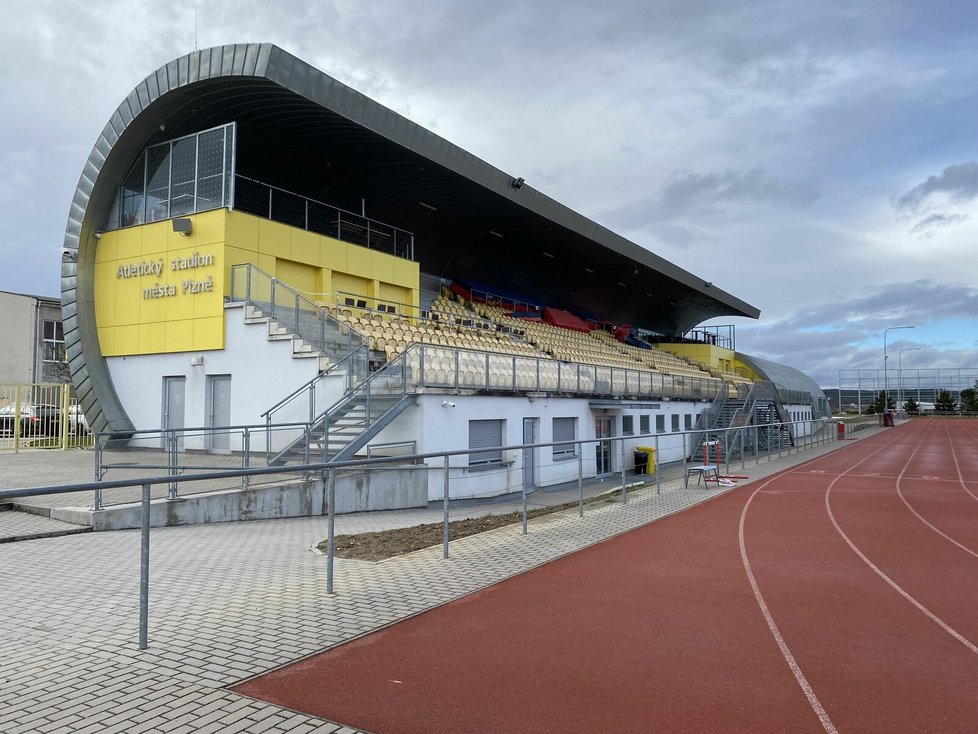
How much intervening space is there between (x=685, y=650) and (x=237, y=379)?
1632 cm

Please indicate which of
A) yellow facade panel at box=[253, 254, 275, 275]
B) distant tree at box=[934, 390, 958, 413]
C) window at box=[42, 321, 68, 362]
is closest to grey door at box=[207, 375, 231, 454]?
yellow facade panel at box=[253, 254, 275, 275]

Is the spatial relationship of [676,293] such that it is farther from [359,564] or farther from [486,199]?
[359,564]

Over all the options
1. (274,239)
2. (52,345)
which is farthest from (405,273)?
(52,345)

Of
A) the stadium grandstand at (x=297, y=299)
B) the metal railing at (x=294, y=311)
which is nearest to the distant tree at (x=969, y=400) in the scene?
the stadium grandstand at (x=297, y=299)

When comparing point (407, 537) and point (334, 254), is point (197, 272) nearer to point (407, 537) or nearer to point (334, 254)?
point (334, 254)

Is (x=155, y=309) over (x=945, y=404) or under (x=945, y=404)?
over

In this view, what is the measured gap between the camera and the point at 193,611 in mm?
6762

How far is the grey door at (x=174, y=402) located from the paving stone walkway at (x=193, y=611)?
10.2 meters

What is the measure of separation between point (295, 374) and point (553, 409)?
7614 millimetres

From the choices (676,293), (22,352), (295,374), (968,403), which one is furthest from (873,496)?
(968,403)

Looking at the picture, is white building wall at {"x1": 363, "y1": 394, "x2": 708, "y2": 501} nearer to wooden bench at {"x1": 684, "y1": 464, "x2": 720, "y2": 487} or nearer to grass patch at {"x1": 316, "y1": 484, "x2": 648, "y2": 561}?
grass patch at {"x1": 316, "y1": 484, "x2": 648, "y2": 561}

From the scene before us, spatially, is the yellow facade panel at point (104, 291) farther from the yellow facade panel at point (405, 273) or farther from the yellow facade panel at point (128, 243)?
the yellow facade panel at point (405, 273)

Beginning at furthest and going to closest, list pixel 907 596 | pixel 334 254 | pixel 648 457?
pixel 648 457, pixel 334 254, pixel 907 596

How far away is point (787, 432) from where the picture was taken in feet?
109
